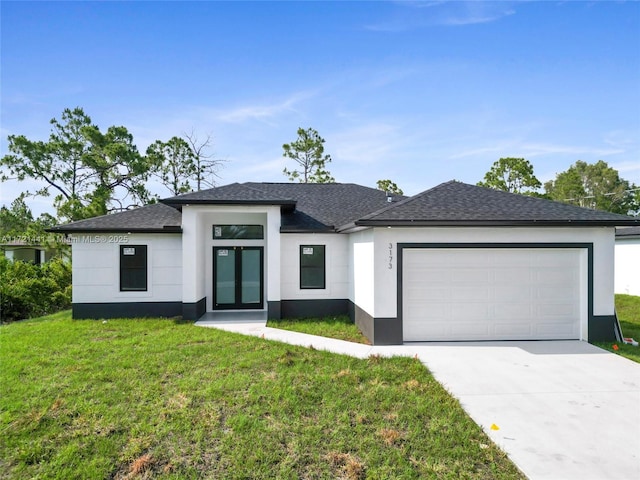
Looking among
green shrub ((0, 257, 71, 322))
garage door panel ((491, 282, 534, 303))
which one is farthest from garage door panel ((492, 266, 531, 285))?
green shrub ((0, 257, 71, 322))

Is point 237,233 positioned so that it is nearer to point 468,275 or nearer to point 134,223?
point 134,223

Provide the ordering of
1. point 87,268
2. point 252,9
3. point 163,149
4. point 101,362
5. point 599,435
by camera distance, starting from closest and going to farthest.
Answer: point 599,435
point 101,362
point 252,9
point 87,268
point 163,149

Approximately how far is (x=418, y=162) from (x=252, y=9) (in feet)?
34.0

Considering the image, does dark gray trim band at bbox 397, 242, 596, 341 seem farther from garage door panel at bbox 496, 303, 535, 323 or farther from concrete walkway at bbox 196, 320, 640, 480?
garage door panel at bbox 496, 303, 535, 323

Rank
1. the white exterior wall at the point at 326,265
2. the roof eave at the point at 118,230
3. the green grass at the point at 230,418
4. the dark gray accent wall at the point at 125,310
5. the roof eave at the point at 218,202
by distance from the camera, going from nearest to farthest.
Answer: the green grass at the point at 230,418, the roof eave at the point at 218,202, the roof eave at the point at 118,230, the dark gray accent wall at the point at 125,310, the white exterior wall at the point at 326,265

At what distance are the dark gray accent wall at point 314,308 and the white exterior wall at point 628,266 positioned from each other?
14.2 metres

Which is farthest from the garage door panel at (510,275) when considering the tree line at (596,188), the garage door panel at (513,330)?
the tree line at (596,188)

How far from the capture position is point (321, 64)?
10.9m

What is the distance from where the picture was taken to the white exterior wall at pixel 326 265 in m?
10.7

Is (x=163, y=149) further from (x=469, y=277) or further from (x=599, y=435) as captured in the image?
(x=599, y=435)

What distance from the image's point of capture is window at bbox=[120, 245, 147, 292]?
10492 millimetres

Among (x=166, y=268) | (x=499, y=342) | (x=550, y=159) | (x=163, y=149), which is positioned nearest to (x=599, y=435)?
(x=499, y=342)

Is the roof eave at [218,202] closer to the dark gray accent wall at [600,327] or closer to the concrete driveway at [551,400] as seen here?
the concrete driveway at [551,400]

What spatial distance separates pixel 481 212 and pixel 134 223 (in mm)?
10005
